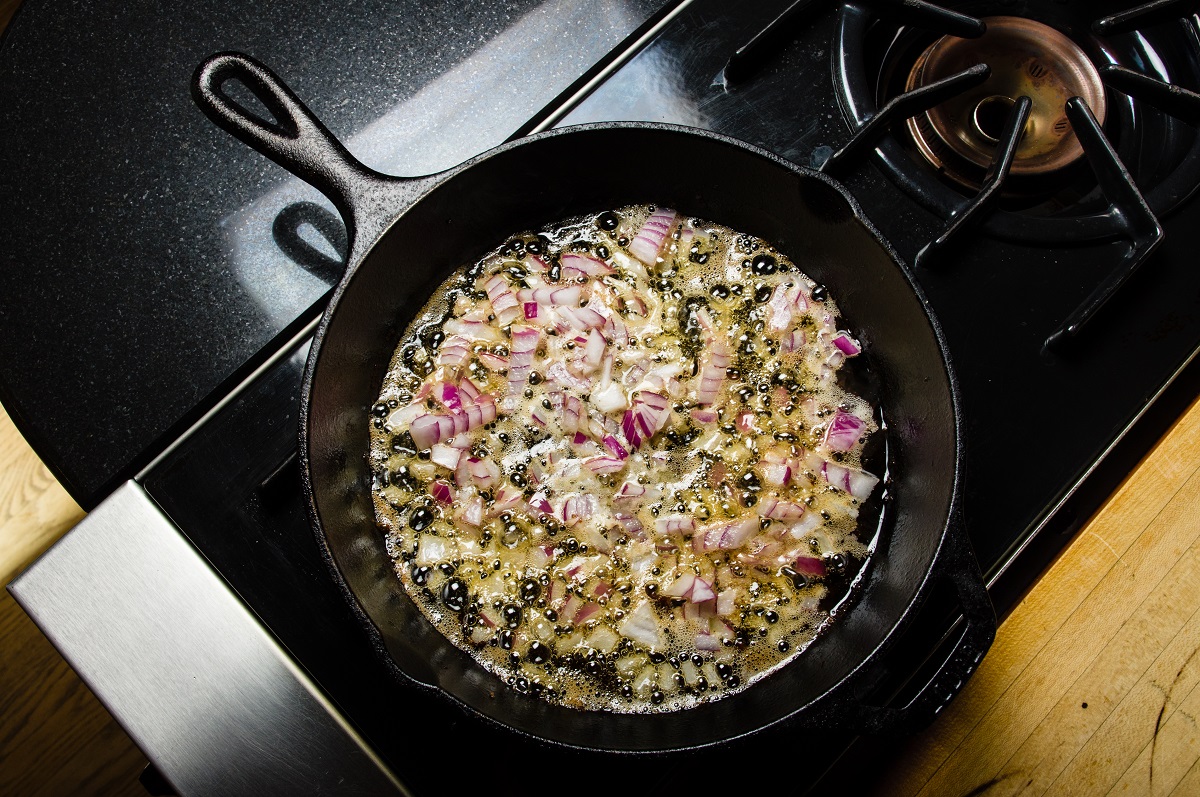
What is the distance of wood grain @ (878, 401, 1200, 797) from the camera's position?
925 millimetres

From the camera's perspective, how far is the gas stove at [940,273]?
0.87 meters

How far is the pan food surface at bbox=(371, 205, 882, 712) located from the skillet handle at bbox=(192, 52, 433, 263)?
0.60 ft

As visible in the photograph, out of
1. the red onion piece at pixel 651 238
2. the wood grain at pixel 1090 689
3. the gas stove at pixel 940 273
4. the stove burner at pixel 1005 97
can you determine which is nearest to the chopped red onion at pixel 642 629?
the gas stove at pixel 940 273

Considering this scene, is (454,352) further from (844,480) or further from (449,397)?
(844,480)

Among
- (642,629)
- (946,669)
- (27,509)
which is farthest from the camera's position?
(27,509)

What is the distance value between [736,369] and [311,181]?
1.76ft

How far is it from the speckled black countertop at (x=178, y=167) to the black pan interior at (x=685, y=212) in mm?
136

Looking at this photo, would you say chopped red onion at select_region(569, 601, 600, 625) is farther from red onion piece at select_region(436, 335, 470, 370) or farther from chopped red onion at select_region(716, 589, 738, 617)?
red onion piece at select_region(436, 335, 470, 370)

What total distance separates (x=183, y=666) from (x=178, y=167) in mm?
654

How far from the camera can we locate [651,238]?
0.98 metres

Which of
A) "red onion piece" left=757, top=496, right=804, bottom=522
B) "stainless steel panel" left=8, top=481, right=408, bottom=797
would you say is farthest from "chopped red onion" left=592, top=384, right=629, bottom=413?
"stainless steel panel" left=8, top=481, right=408, bottom=797

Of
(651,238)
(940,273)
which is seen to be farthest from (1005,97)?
(651,238)

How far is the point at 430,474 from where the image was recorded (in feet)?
3.06

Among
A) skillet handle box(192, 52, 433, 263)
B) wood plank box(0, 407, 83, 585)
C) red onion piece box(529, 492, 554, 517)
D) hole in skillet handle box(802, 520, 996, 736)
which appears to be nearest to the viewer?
hole in skillet handle box(802, 520, 996, 736)
